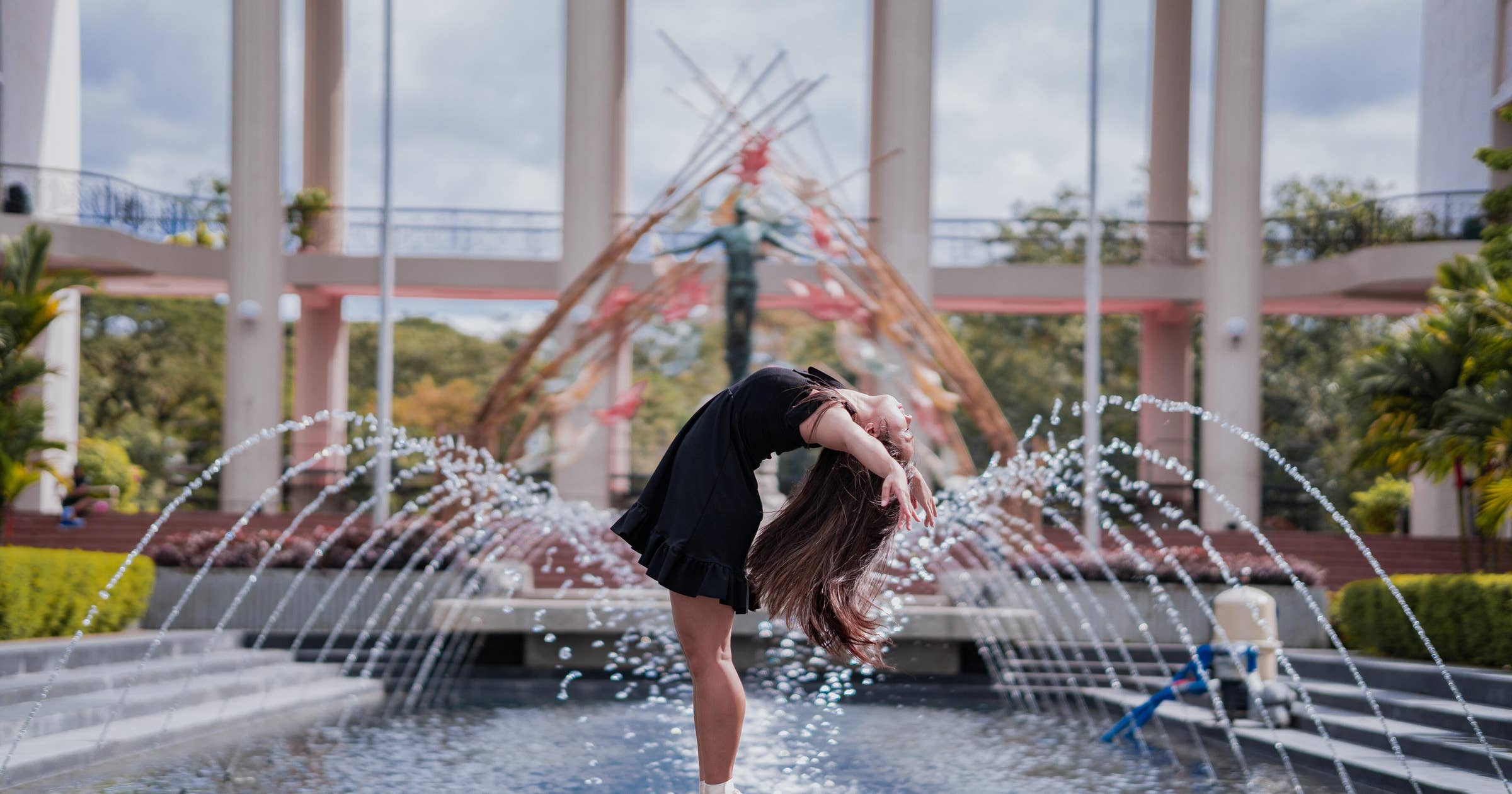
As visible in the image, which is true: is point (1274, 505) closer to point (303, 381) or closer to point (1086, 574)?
point (1086, 574)

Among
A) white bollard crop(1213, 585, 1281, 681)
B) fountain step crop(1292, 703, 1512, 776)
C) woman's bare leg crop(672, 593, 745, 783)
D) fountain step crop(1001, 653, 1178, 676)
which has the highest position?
woman's bare leg crop(672, 593, 745, 783)

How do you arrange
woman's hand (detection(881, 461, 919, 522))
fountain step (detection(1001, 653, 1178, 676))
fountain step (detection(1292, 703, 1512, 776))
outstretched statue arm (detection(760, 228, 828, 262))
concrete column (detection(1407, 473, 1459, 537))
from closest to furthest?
woman's hand (detection(881, 461, 919, 522)) < fountain step (detection(1292, 703, 1512, 776)) < fountain step (detection(1001, 653, 1178, 676)) < outstretched statue arm (detection(760, 228, 828, 262)) < concrete column (detection(1407, 473, 1459, 537))

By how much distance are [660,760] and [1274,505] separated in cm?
2573

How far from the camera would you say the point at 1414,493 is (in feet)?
81.1

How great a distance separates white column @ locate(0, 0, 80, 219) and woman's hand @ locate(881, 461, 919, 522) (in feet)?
81.7

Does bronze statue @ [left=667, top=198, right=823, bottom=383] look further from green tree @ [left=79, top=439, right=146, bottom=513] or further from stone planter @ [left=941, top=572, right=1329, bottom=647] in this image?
green tree @ [left=79, top=439, right=146, bottom=513]

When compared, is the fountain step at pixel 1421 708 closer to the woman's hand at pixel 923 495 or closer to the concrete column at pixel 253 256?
the woman's hand at pixel 923 495

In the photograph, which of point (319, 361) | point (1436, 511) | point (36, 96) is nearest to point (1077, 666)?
point (1436, 511)

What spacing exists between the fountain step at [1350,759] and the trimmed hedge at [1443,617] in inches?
72.8

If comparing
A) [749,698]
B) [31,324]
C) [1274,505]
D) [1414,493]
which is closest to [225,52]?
[31,324]

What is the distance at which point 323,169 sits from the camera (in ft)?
95.9

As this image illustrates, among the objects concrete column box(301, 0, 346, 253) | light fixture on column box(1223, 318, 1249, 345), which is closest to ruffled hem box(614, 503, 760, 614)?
light fixture on column box(1223, 318, 1249, 345)

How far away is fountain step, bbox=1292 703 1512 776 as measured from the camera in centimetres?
702

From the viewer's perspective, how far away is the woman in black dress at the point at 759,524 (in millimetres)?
4164
